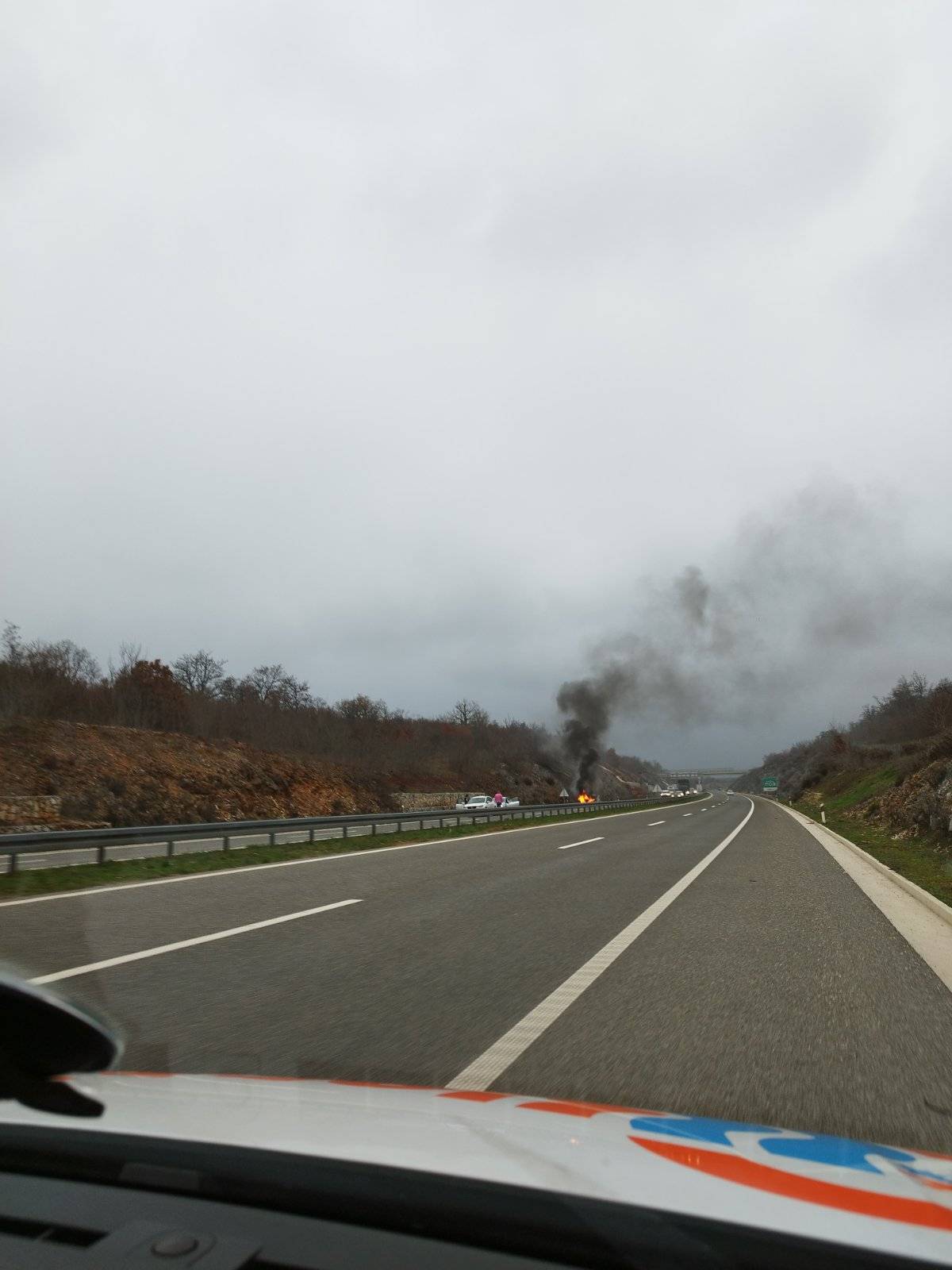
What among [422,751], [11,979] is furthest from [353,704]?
[11,979]

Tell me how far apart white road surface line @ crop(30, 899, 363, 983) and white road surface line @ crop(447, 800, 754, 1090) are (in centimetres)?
340

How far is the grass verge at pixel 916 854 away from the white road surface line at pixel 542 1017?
5144 millimetres

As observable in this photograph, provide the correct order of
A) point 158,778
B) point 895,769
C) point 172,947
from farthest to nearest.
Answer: point 895,769, point 158,778, point 172,947

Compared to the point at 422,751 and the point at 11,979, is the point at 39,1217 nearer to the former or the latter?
the point at 11,979

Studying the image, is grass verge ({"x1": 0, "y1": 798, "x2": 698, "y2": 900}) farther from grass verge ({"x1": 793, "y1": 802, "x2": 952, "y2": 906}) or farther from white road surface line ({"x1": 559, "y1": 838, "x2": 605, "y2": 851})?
grass verge ({"x1": 793, "y1": 802, "x2": 952, "y2": 906})

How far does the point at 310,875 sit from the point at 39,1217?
488 inches

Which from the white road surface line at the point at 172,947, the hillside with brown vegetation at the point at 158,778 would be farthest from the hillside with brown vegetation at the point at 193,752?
the white road surface line at the point at 172,947

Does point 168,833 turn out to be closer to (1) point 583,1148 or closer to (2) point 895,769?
(1) point 583,1148

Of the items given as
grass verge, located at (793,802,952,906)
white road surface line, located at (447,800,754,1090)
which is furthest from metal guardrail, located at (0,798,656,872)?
grass verge, located at (793,802,952,906)

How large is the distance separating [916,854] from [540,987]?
16.2m

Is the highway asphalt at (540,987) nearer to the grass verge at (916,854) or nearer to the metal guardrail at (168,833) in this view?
the grass verge at (916,854)

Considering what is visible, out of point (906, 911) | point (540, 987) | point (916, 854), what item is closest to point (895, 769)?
point (916, 854)

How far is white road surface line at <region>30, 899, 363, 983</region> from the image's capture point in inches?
265

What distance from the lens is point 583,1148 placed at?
237cm
